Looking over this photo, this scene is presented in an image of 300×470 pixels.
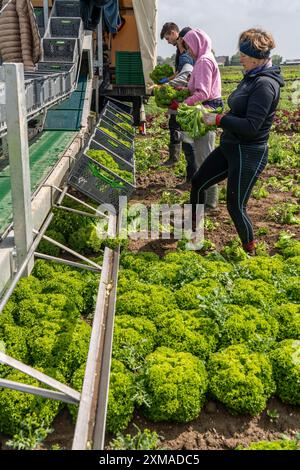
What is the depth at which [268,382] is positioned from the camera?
372cm

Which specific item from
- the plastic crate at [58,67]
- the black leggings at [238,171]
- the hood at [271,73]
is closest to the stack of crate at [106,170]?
the plastic crate at [58,67]

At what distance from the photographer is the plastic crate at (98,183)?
5.81m

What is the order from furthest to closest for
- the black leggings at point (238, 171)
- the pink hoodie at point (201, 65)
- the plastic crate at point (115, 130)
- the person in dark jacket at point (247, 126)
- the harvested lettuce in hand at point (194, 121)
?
the plastic crate at point (115, 130)
the pink hoodie at point (201, 65)
the harvested lettuce in hand at point (194, 121)
the black leggings at point (238, 171)
the person in dark jacket at point (247, 126)

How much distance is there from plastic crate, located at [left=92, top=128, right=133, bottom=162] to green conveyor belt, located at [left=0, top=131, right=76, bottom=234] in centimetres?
44

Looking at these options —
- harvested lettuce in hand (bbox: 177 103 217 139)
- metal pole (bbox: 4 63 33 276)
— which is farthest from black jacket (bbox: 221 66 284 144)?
metal pole (bbox: 4 63 33 276)

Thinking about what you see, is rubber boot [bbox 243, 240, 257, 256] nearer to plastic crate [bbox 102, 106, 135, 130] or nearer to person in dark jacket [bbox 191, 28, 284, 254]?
person in dark jacket [bbox 191, 28, 284, 254]

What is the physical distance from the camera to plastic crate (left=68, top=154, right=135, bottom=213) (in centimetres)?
581

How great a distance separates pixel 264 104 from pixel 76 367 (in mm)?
2788

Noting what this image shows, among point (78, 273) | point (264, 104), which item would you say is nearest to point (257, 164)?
point (264, 104)

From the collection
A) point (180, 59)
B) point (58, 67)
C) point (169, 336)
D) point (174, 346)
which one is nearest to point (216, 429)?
point (174, 346)

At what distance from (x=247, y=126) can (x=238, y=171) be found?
0.51 m

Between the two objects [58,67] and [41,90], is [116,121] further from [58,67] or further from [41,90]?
[41,90]

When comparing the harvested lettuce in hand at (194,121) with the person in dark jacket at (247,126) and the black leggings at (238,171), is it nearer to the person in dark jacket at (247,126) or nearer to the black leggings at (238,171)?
the person in dark jacket at (247,126)

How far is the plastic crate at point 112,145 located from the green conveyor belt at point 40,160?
441 millimetres
